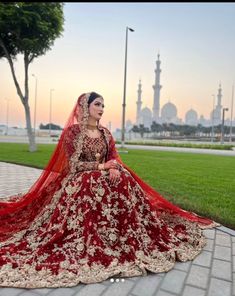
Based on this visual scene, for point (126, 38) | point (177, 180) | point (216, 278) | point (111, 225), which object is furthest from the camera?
point (126, 38)

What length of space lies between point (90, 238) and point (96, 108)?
154cm

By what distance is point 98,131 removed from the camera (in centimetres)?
382

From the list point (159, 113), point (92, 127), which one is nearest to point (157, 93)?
point (159, 113)

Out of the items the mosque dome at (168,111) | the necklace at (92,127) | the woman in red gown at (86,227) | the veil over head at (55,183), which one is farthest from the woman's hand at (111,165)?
the mosque dome at (168,111)

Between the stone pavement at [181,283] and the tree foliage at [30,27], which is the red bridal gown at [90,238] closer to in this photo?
the stone pavement at [181,283]

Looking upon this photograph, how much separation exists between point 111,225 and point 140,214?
16.0 inches

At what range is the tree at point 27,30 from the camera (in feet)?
48.4

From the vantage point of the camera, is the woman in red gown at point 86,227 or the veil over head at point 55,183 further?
the veil over head at point 55,183

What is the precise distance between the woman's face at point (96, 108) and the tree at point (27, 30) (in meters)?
13.1

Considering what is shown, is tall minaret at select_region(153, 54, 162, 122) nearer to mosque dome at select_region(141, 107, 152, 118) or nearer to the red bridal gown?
mosque dome at select_region(141, 107, 152, 118)

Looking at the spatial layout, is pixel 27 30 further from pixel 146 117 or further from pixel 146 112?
pixel 146 112

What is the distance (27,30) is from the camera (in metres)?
15.8

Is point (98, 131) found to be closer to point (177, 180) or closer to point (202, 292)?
point (202, 292)

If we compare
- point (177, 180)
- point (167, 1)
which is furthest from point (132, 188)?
point (177, 180)
